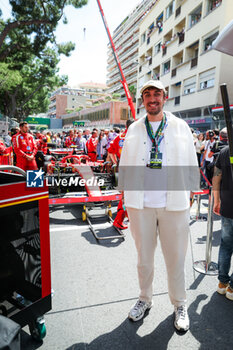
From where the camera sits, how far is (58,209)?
586 cm

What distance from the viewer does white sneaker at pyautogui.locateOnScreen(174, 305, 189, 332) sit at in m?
2.09

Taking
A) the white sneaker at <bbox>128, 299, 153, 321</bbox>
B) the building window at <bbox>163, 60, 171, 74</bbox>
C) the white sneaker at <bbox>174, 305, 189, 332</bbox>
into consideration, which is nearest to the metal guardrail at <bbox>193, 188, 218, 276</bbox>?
the white sneaker at <bbox>174, 305, 189, 332</bbox>

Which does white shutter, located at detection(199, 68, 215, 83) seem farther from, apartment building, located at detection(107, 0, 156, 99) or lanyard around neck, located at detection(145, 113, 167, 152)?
apartment building, located at detection(107, 0, 156, 99)

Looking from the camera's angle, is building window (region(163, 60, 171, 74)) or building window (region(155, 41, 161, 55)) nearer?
building window (region(163, 60, 171, 74))

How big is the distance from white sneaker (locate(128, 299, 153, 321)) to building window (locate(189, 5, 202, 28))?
86.1 ft

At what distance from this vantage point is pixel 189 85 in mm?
23719

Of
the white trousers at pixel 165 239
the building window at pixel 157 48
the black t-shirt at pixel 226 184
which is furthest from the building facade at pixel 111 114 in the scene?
the white trousers at pixel 165 239

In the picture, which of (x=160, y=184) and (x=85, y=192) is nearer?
(x=160, y=184)

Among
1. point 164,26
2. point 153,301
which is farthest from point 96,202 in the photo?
point 164,26

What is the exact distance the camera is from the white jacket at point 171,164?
1.97 metres

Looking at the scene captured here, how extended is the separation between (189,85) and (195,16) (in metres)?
6.46

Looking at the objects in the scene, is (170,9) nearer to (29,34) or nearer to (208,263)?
(29,34)

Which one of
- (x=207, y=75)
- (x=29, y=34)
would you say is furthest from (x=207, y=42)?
(x=29, y=34)

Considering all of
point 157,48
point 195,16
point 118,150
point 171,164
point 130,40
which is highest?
point 130,40
